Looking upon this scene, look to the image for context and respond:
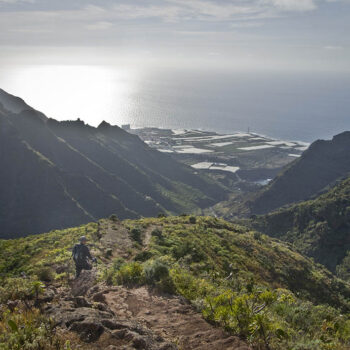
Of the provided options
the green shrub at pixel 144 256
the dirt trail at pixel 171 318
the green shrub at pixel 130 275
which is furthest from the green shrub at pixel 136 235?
the dirt trail at pixel 171 318

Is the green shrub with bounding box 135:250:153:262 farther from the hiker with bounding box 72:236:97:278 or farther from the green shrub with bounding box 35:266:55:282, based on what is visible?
the green shrub with bounding box 35:266:55:282

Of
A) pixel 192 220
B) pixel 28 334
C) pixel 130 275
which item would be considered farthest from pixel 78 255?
pixel 192 220

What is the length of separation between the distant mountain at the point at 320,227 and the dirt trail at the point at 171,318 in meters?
43.4

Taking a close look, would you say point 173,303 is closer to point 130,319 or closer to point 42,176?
point 130,319

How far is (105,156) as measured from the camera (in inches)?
4434

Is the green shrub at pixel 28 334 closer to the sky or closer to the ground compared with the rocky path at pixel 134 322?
closer to the sky

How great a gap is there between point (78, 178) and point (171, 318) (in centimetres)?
7973

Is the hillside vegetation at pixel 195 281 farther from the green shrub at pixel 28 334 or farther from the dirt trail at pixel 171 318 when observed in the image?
the dirt trail at pixel 171 318

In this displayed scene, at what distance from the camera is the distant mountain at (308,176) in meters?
111

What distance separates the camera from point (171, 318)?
9039 mm

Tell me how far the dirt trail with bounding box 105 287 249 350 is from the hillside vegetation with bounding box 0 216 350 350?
0.19 metres

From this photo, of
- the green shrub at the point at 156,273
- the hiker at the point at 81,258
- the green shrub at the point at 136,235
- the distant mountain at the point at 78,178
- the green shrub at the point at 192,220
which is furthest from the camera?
the distant mountain at the point at 78,178

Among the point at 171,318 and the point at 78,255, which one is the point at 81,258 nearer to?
the point at 78,255

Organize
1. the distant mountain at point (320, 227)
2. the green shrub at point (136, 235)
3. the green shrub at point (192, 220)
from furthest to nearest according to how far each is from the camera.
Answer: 1. the distant mountain at point (320, 227)
2. the green shrub at point (192, 220)
3. the green shrub at point (136, 235)
